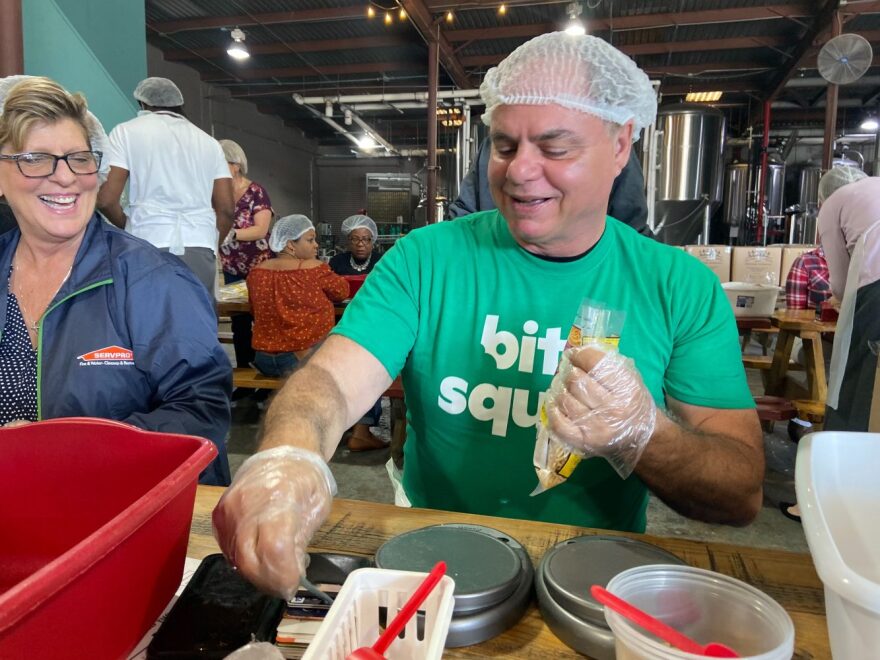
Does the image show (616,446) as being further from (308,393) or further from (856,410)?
(856,410)

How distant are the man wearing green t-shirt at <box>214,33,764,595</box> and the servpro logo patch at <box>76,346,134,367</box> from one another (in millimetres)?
536

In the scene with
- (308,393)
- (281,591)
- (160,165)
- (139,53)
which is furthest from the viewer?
(139,53)

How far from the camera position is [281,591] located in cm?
71

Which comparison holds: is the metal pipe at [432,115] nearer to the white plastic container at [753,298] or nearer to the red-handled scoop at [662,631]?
the white plastic container at [753,298]

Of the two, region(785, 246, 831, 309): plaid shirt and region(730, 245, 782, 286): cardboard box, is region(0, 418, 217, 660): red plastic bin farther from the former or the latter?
region(730, 245, 782, 286): cardboard box

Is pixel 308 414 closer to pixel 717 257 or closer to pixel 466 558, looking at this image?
pixel 466 558

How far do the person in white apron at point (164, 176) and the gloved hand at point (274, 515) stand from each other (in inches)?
112

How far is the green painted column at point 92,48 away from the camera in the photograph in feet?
11.0

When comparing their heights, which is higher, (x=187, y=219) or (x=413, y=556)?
(x=187, y=219)

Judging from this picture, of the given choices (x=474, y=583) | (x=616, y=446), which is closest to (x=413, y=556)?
(x=474, y=583)

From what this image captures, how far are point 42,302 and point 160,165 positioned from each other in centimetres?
204

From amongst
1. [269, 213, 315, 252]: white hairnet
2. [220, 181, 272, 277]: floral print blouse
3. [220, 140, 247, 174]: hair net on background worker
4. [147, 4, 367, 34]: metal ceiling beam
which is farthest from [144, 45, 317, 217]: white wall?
[269, 213, 315, 252]: white hairnet

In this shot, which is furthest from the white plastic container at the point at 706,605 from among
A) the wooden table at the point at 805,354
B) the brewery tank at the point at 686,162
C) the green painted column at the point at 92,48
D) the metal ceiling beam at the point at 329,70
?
the metal ceiling beam at the point at 329,70

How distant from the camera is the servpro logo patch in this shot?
57.6 inches
